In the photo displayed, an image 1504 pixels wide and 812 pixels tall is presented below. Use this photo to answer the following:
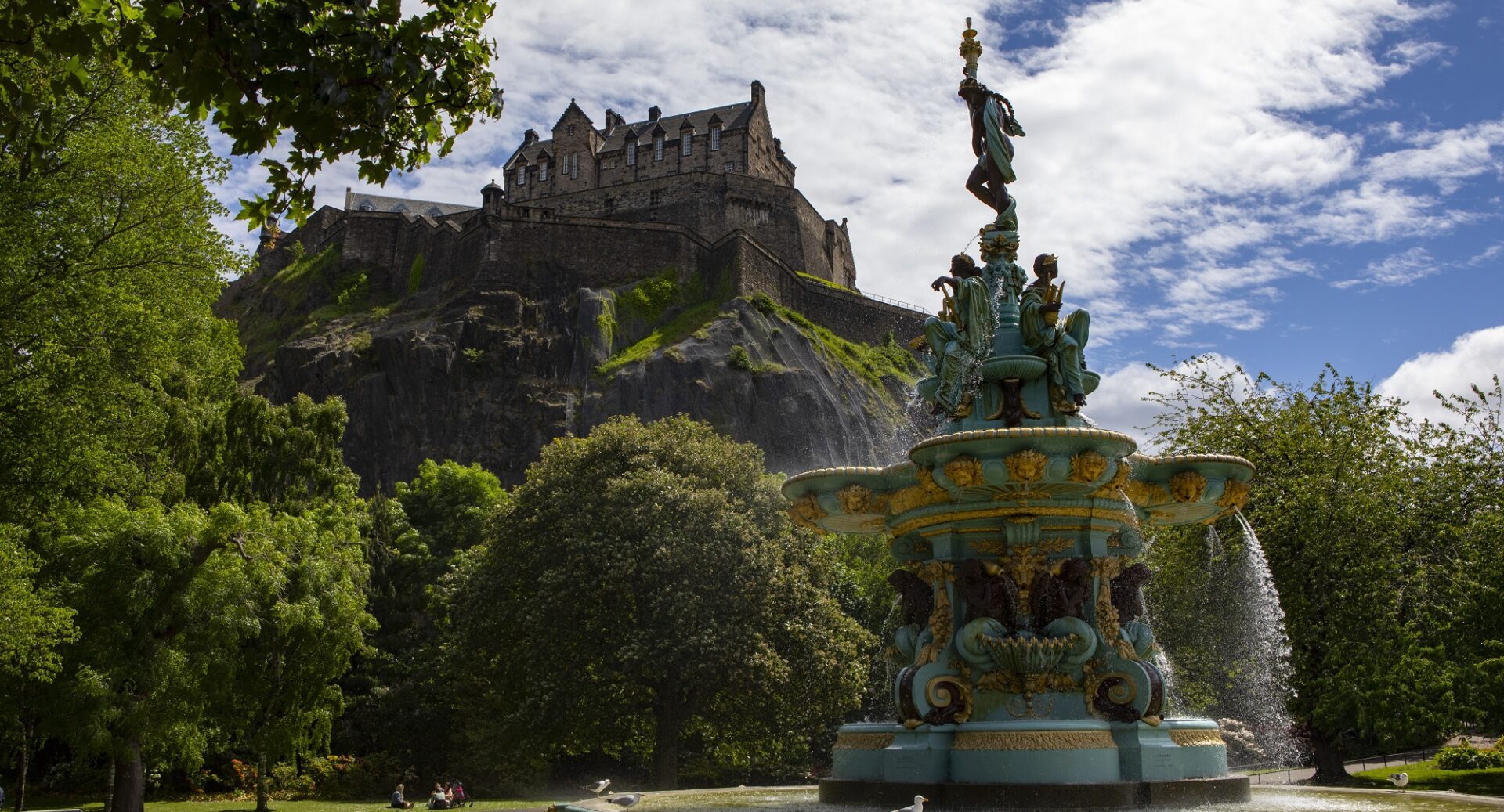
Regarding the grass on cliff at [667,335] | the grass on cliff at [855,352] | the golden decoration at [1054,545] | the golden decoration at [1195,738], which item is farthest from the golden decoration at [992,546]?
the grass on cliff at [855,352]

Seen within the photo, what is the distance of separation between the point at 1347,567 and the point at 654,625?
1408 centimetres

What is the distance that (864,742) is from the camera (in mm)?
10469

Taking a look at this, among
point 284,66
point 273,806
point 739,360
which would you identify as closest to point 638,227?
point 739,360

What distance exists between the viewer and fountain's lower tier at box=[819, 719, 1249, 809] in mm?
9125

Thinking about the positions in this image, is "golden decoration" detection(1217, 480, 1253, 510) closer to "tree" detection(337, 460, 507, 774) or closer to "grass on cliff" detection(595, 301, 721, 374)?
"tree" detection(337, 460, 507, 774)

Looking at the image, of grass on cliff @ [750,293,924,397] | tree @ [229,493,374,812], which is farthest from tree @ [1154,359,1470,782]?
grass on cliff @ [750,293,924,397]

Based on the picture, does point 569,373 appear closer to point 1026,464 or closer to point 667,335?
point 667,335

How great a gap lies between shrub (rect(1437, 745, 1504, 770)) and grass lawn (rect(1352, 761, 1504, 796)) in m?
0.26

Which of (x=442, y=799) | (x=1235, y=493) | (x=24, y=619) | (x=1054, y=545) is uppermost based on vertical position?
(x=1235, y=493)

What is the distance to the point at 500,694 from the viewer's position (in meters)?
28.3

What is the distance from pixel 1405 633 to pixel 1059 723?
49.6 ft

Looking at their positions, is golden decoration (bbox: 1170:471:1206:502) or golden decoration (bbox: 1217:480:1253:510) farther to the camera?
golden decoration (bbox: 1217:480:1253:510)

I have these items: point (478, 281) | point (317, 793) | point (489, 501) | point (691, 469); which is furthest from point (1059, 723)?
point (478, 281)

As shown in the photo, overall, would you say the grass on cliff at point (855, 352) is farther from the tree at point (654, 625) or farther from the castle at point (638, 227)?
the tree at point (654, 625)
